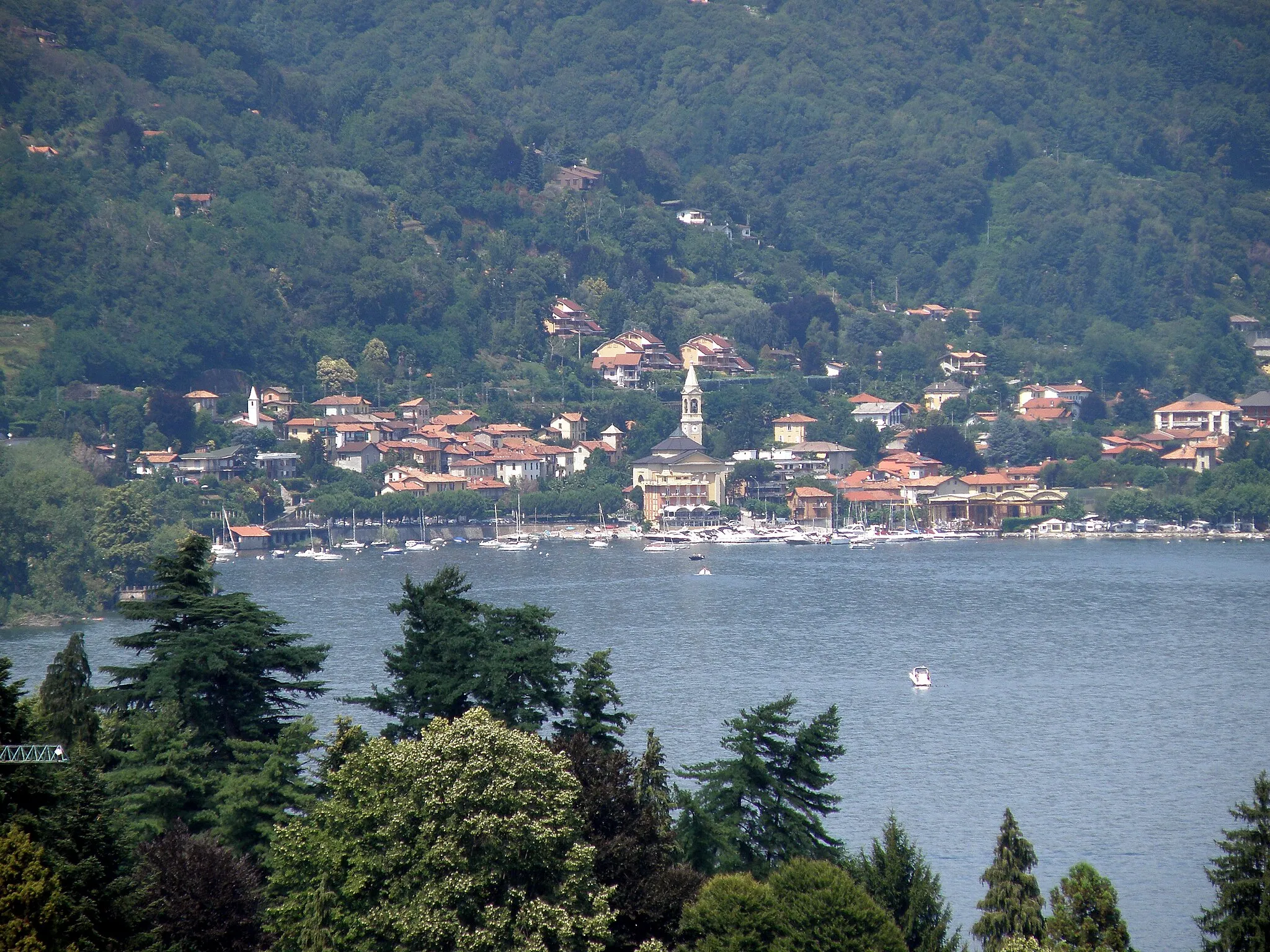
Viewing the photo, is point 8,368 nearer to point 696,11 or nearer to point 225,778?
point 225,778

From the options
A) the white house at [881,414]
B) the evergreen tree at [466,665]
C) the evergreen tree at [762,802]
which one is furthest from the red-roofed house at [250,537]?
Result: the evergreen tree at [762,802]

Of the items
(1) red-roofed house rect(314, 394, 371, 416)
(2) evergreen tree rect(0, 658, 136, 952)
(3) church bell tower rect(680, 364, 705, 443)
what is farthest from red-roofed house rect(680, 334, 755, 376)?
Result: (2) evergreen tree rect(0, 658, 136, 952)

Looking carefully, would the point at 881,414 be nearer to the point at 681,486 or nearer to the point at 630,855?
the point at 681,486

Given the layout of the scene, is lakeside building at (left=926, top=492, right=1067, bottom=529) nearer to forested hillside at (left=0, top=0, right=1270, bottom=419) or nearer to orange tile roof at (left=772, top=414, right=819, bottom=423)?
orange tile roof at (left=772, top=414, right=819, bottom=423)

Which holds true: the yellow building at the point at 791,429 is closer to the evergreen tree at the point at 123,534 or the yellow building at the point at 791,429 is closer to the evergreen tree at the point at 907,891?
the evergreen tree at the point at 123,534

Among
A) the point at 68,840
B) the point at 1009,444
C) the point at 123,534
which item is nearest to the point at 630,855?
the point at 68,840

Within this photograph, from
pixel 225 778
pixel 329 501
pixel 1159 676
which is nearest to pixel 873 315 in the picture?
pixel 329 501
